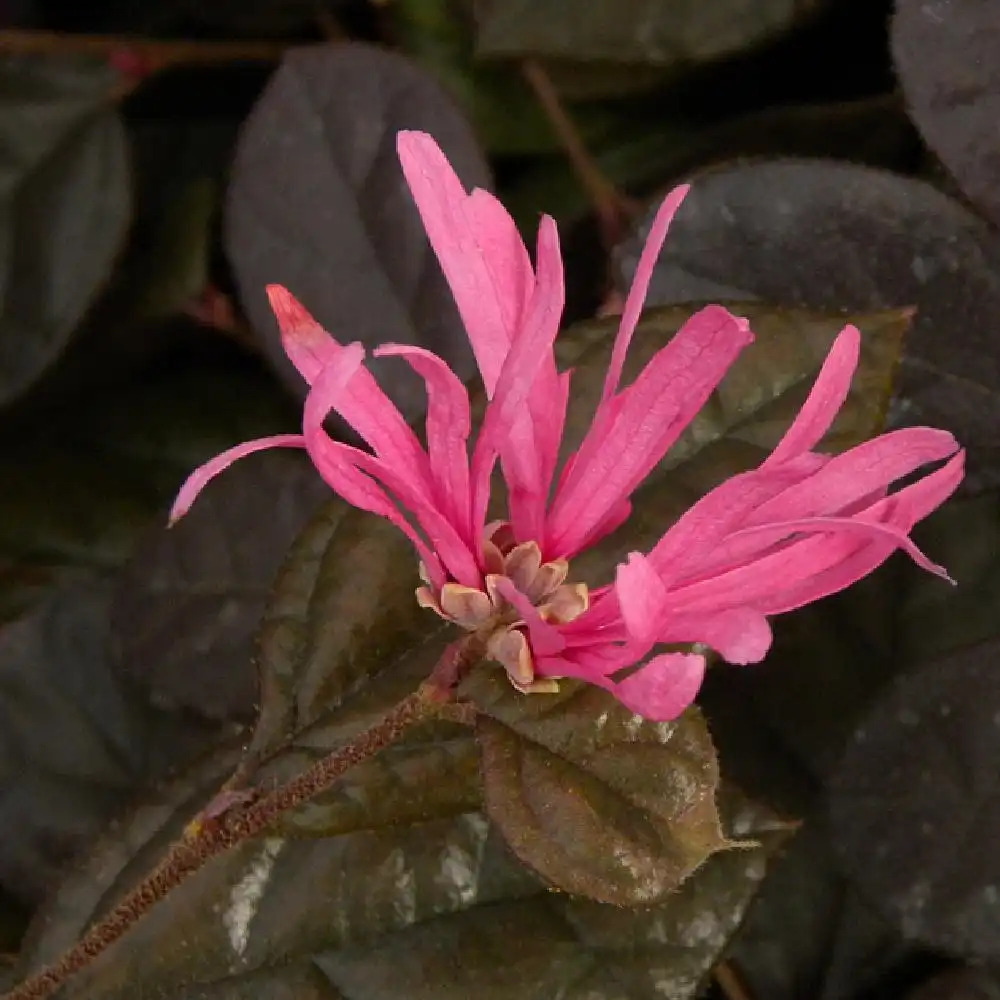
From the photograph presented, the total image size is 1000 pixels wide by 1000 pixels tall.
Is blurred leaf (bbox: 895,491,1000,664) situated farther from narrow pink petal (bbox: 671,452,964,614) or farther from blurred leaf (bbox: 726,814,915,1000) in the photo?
narrow pink petal (bbox: 671,452,964,614)

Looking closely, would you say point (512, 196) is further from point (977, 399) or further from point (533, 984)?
point (533, 984)

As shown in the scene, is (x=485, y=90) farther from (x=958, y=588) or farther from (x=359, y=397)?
(x=359, y=397)

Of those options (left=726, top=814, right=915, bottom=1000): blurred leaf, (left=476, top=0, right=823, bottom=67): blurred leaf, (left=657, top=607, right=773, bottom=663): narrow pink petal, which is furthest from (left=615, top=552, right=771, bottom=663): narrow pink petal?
(left=476, top=0, right=823, bottom=67): blurred leaf

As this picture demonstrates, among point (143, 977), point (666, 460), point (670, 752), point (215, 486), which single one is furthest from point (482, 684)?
point (215, 486)

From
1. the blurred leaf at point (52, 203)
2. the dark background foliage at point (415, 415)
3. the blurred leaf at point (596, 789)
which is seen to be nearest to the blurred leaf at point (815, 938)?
the dark background foliage at point (415, 415)

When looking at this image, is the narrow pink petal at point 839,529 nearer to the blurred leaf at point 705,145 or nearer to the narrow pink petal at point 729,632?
the narrow pink petal at point 729,632

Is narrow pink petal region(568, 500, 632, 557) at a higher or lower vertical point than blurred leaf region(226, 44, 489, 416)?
higher
